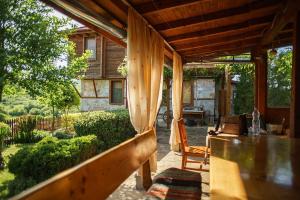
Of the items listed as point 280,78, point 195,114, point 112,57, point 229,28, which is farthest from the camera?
point 112,57

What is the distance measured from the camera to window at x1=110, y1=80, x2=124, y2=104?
15180 mm

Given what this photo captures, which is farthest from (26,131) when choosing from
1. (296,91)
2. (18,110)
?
(18,110)

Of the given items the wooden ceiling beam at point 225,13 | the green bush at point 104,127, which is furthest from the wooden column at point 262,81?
the green bush at point 104,127

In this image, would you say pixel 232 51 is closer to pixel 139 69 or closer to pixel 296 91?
pixel 296 91

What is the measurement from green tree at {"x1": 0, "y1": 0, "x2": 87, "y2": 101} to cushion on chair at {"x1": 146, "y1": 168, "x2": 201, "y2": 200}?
18.5ft

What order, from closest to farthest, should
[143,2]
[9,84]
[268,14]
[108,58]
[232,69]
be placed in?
[143,2], [268,14], [9,84], [232,69], [108,58]

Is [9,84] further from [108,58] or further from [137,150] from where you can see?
[108,58]

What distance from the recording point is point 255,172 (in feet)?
5.42

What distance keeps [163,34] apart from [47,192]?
11.8 feet

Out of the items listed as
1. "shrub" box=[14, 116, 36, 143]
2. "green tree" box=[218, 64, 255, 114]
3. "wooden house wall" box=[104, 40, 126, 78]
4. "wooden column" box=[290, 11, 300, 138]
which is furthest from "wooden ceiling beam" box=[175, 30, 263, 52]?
"wooden house wall" box=[104, 40, 126, 78]

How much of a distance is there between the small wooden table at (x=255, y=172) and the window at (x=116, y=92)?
12.9m

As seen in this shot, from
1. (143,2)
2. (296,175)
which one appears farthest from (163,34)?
(296,175)

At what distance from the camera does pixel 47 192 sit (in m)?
1.08

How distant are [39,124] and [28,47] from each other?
4.62m
